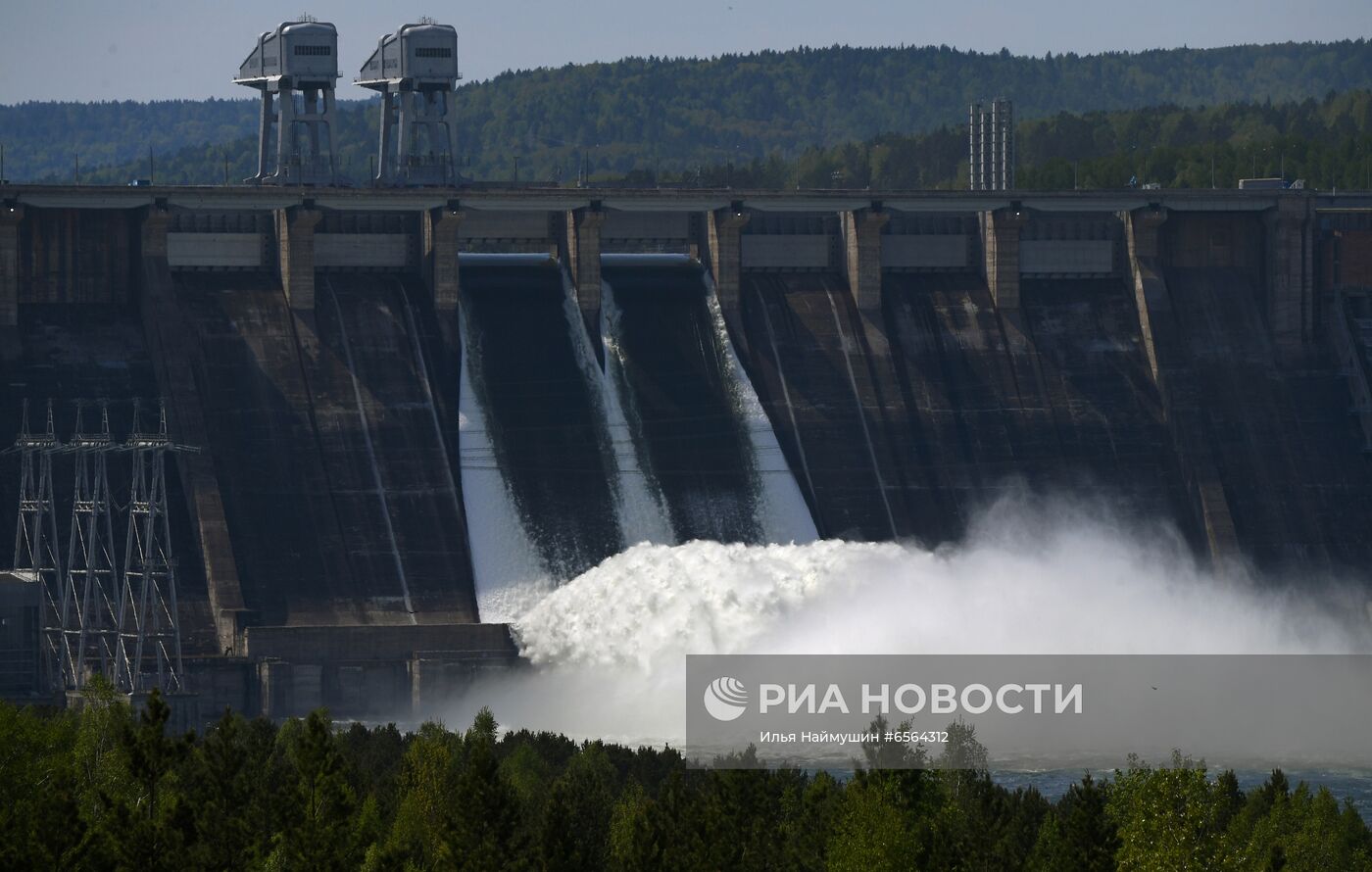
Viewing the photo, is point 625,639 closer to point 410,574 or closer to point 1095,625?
point 410,574

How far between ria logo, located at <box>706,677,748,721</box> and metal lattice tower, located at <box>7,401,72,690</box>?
1948 cm

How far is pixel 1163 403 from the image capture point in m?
111

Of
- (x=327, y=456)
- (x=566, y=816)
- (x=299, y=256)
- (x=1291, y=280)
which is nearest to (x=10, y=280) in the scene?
(x=299, y=256)

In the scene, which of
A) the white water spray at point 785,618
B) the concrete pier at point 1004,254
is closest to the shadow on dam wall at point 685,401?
the white water spray at point 785,618

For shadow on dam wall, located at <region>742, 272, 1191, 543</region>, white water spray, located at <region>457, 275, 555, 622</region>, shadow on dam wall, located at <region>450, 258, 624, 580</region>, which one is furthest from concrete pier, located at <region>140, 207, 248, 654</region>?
shadow on dam wall, located at <region>742, 272, 1191, 543</region>

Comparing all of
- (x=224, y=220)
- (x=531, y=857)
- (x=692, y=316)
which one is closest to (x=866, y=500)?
(x=692, y=316)

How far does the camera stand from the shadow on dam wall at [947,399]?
10612 centimetres

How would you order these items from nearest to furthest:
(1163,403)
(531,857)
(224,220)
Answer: (531,857) → (224,220) → (1163,403)

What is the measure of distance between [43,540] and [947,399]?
33.3 metres

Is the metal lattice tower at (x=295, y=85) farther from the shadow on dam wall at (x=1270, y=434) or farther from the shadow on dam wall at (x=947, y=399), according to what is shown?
the shadow on dam wall at (x=1270, y=434)

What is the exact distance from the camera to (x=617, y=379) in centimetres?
10562

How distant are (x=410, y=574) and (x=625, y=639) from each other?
7614mm

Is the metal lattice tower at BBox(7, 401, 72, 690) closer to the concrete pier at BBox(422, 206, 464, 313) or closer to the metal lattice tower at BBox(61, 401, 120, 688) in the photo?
the metal lattice tower at BBox(61, 401, 120, 688)

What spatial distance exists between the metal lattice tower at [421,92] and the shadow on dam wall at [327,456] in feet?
37.1
